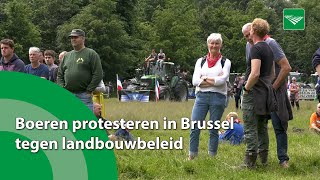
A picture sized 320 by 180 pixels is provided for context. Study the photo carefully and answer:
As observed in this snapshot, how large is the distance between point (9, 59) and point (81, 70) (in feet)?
4.04

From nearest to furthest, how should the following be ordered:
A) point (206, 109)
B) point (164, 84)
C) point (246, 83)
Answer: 1. point (246, 83)
2. point (206, 109)
3. point (164, 84)

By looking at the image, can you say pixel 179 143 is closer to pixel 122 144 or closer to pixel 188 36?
pixel 122 144

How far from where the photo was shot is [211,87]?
7.16 metres

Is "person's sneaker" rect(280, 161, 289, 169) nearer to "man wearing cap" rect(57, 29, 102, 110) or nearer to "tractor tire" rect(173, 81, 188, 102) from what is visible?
"man wearing cap" rect(57, 29, 102, 110)

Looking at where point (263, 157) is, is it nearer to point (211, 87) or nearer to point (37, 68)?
point (211, 87)

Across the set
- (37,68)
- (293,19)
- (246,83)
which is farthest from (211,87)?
(293,19)

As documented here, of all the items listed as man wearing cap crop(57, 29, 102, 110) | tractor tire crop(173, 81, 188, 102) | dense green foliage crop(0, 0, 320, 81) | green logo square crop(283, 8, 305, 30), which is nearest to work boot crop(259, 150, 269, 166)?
man wearing cap crop(57, 29, 102, 110)

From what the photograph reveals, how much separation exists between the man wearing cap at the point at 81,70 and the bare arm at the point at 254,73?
2.20m

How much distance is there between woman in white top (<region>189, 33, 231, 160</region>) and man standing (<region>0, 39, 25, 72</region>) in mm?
2644

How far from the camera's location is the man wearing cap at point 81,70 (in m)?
7.75

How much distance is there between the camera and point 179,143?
27.2 ft

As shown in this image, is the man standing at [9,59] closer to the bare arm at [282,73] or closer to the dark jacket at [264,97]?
the dark jacket at [264,97]

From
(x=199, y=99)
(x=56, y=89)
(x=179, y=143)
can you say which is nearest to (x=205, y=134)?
(x=179, y=143)

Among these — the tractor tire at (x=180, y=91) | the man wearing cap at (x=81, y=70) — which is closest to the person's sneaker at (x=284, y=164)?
the man wearing cap at (x=81, y=70)
